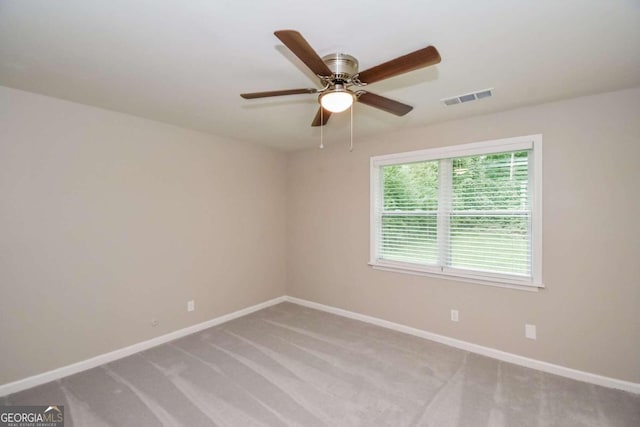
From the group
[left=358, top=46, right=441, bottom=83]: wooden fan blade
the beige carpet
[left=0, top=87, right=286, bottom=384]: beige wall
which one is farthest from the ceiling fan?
the beige carpet

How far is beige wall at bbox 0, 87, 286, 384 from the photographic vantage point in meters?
2.46

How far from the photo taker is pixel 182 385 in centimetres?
250

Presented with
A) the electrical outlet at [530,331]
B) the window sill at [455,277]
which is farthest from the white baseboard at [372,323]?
the window sill at [455,277]

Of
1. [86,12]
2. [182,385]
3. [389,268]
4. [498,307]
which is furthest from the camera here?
[389,268]

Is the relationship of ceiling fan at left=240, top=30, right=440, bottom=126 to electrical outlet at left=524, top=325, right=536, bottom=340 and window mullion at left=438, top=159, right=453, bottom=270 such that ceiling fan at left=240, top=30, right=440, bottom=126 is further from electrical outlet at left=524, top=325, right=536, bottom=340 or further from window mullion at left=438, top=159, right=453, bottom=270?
electrical outlet at left=524, top=325, right=536, bottom=340

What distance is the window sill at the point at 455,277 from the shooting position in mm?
2848

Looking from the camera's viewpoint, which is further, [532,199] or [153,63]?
[532,199]

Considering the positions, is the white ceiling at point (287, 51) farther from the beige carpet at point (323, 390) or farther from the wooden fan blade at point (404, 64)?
the beige carpet at point (323, 390)

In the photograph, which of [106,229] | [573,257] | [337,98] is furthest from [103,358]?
[573,257]

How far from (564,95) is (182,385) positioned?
13.5 ft

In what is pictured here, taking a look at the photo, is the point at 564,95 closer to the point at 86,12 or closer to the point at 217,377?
the point at 86,12

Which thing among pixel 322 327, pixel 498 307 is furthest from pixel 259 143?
pixel 498 307

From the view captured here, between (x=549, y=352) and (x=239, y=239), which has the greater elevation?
(x=239, y=239)

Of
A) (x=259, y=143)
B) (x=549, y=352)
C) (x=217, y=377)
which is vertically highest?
(x=259, y=143)
